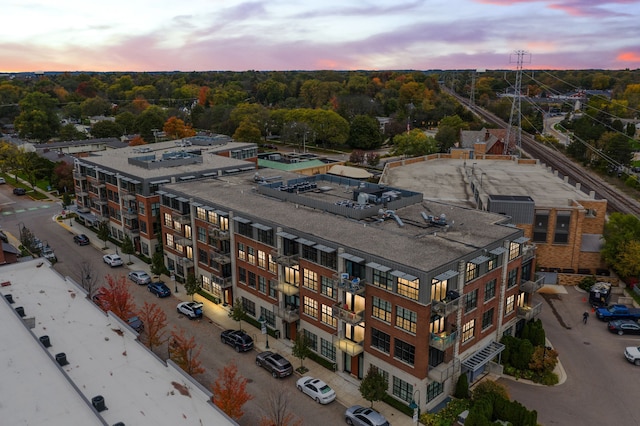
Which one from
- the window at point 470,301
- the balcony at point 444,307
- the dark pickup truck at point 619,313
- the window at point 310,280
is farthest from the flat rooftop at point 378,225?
the dark pickup truck at point 619,313

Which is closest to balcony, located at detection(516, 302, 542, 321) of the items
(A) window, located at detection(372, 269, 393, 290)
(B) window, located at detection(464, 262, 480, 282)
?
(B) window, located at detection(464, 262, 480, 282)

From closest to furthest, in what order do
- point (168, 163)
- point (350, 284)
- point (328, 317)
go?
point (350, 284) < point (328, 317) < point (168, 163)

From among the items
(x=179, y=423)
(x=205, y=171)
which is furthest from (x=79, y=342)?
(x=205, y=171)

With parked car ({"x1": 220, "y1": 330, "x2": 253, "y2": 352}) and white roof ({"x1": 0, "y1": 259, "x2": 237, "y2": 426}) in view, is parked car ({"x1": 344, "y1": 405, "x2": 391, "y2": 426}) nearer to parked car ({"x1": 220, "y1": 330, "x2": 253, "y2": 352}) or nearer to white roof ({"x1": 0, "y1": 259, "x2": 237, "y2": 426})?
white roof ({"x1": 0, "y1": 259, "x2": 237, "y2": 426})

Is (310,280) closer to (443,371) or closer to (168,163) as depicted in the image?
(443,371)

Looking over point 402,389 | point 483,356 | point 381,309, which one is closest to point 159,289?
point 381,309

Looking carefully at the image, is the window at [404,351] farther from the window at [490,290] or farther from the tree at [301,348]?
the window at [490,290]
